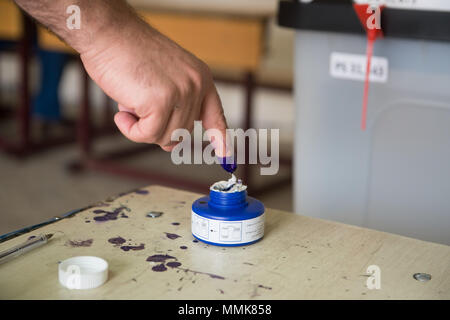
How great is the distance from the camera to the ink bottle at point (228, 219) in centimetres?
85

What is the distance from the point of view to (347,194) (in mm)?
1298

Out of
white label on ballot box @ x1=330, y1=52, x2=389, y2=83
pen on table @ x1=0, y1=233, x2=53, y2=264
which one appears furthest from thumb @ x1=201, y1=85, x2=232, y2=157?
white label on ballot box @ x1=330, y1=52, x2=389, y2=83

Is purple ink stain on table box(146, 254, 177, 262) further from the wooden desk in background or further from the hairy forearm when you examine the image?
the wooden desk in background

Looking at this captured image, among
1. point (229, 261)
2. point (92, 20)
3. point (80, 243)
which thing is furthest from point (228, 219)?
point (92, 20)

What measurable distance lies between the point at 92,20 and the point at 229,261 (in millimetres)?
359

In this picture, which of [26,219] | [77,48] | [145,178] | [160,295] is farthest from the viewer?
[145,178]

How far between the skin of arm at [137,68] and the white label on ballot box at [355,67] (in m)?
0.49

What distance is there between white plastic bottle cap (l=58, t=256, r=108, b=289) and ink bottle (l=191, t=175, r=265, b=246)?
0.16 m

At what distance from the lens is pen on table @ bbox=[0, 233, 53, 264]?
781mm

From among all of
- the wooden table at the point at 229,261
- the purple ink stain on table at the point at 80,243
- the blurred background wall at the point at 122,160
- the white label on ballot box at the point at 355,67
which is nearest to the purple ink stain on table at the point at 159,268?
the wooden table at the point at 229,261

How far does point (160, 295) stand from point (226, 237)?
0.55ft

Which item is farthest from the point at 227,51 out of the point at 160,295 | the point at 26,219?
the point at 160,295

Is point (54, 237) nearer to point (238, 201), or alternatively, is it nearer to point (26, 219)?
point (238, 201)

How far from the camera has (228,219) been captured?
84 centimetres
